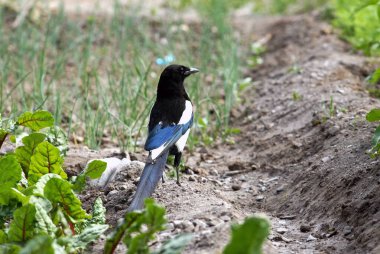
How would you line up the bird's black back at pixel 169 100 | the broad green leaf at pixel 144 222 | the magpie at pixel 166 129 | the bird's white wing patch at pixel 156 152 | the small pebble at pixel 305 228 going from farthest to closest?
the bird's black back at pixel 169 100 < the bird's white wing patch at pixel 156 152 < the magpie at pixel 166 129 < the small pebble at pixel 305 228 < the broad green leaf at pixel 144 222

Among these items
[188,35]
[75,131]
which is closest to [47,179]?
[75,131]

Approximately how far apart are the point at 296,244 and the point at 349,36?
5067 millimetres

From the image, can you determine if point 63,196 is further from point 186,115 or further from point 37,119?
point 186,115

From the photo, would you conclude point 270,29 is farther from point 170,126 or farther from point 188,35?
point 170,126

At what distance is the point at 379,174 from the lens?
419 centimetres

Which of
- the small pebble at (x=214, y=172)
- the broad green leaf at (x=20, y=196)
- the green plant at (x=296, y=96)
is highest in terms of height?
the broad green leaf at (x=20, y=196)

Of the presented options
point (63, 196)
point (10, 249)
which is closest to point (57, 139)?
point (63, 196)

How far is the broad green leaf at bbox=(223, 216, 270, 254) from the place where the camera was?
2701mm

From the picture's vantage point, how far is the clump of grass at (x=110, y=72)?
5840mm

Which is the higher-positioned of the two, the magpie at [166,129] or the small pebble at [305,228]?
the magpie at [166,129]

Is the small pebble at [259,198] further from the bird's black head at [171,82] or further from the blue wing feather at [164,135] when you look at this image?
the bird's black head at [171,82]

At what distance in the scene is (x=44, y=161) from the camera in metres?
4.11

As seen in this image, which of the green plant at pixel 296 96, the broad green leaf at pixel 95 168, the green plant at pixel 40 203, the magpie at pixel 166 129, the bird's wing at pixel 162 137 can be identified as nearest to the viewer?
the green plant at pixel 40 203

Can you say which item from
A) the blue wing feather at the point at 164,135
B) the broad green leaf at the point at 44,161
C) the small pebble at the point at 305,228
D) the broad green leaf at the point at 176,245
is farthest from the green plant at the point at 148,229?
the blue wing feather at the point at 164,135
